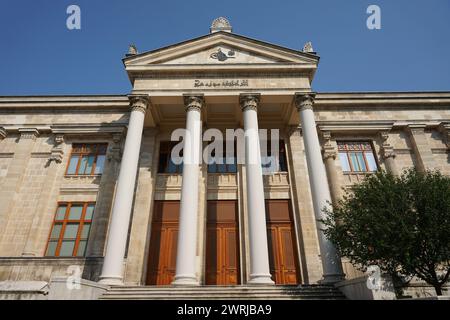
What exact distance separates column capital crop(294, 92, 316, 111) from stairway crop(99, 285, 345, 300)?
838 cm

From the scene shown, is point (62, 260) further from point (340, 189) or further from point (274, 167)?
point (340, 189)

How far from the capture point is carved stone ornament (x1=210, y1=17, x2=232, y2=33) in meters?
17.8

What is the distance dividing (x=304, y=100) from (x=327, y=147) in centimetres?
380

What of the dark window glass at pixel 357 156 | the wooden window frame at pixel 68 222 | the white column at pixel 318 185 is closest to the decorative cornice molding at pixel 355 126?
the dark window glass at pixel 357 156

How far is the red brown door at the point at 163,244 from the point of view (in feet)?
45.6

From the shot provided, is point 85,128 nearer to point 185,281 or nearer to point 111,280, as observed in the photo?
point 111,280

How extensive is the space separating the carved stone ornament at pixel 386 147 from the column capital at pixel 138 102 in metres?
14.0

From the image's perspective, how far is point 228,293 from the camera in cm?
977

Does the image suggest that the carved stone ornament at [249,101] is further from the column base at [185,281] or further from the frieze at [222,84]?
the column base at [185,281]

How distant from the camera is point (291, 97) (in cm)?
1474

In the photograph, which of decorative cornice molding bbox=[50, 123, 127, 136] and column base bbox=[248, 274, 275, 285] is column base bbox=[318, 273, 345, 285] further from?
decorative cornice molding bbox=[50, 123, 127, 136]

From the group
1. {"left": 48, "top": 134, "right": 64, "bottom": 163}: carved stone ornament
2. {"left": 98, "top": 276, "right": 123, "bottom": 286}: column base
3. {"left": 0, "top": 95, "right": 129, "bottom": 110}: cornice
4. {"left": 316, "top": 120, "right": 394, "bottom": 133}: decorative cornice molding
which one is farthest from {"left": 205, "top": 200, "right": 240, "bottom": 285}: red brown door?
{"left": 48, "top": 134, "right": 64, "bottom": 163}: carved stone ornament

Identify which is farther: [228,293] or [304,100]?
[304,100]

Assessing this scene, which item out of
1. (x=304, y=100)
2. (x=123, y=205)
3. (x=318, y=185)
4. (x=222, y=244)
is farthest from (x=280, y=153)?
(x=123, y=205)
